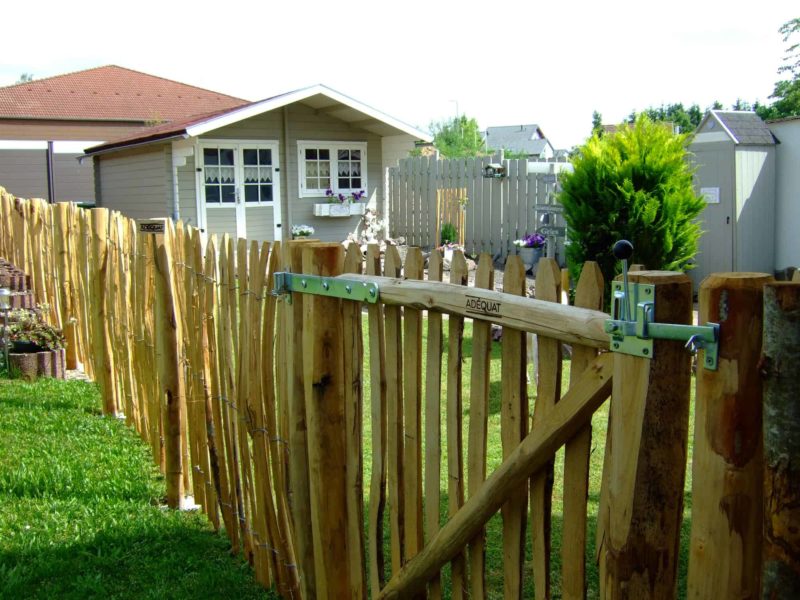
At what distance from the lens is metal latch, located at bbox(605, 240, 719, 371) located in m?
1.68

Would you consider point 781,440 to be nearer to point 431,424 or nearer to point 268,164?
point 431,424

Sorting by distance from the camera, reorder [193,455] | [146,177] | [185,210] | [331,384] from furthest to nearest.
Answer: [146,177]
[185,210]
[193,455]
[331,384]

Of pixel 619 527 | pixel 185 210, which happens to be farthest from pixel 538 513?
pixel 185 210

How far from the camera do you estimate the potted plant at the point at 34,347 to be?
737 centimetres

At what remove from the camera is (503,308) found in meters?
2.25

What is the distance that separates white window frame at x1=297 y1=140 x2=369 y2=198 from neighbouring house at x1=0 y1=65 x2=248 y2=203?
11167mm

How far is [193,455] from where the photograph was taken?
15.4ft

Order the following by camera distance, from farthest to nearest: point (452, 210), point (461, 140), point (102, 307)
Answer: point (461, 140), point (452, 210), point (102, 307)

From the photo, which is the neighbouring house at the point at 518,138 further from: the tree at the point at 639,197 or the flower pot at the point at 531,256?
the tree at the point at 639,197

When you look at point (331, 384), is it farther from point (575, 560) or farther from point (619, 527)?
point (619, 527)

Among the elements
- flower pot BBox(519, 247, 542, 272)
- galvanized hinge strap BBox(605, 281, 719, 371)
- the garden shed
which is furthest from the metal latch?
flower pot BBox(519, 247, 542, 272)

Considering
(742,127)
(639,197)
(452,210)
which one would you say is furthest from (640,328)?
(452,210)

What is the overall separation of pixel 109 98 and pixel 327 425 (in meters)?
32.9

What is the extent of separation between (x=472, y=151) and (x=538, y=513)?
78760 mm
